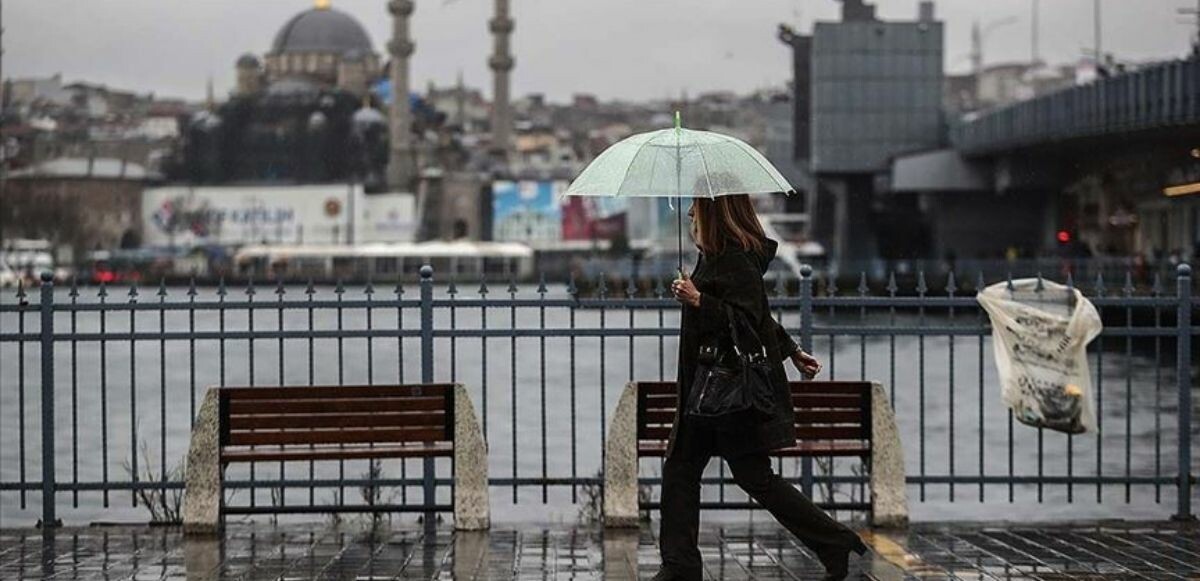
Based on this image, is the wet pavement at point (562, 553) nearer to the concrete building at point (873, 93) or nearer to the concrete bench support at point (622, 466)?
the concrete bench support at point (622, 466)

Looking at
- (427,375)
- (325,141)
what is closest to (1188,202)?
(427,375)

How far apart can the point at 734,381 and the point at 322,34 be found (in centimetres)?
19275

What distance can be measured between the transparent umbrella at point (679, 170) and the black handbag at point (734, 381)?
384 millimetres

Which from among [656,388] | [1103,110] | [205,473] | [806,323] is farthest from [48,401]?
[1103,110]

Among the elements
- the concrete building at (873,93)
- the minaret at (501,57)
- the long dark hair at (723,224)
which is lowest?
the long dark hair at (723,224)

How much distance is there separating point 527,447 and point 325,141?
15455 centimetres

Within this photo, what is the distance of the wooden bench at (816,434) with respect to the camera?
11.1 m

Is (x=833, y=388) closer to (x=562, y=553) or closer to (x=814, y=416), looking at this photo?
(x=814, y=416)

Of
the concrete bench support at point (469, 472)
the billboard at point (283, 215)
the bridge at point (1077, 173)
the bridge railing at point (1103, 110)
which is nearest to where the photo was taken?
the concrete bench support at point (469, 472)

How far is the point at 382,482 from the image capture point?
39.6 ft

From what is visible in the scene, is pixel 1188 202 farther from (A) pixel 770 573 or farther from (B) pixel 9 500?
(A) pixel 770 573

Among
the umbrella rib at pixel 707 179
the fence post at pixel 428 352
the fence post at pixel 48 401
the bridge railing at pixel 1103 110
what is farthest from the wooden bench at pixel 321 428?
the bridge railing at pixel 1103 110

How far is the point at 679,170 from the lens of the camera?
911 cm

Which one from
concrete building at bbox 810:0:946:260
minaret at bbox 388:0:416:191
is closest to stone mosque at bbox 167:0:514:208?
minaret at bbox 388:0:416:191
